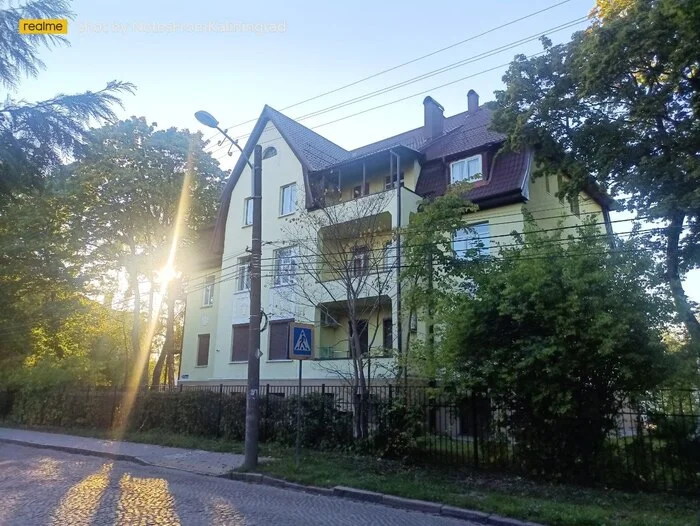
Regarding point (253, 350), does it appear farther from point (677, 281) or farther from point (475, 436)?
point (677, 281)

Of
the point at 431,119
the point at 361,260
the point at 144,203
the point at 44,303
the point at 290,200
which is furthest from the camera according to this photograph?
the point at 44,303

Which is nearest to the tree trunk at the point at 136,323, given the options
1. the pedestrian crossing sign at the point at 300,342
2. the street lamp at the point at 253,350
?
the street lamp at the point at 253,350

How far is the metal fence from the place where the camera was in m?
9.34

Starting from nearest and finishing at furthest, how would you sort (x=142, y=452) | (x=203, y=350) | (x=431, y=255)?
(x=431, y=255) → (x=142, y=452) → (x=203, y=350)

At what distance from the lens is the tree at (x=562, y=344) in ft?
30.2

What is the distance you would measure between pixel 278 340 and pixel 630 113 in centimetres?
1547

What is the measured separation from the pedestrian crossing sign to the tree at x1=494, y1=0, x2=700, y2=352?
23.1ft

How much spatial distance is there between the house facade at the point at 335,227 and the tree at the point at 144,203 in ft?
7.47

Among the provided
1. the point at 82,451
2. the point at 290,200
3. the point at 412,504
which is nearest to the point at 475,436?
the point at 412,504

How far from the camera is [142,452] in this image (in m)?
14.7

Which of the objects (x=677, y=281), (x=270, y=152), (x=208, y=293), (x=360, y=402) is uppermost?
(x=270, y=152)

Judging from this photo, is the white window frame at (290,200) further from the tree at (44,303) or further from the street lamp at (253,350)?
the street lamp at (253,350)

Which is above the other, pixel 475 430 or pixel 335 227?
pixel 335 227

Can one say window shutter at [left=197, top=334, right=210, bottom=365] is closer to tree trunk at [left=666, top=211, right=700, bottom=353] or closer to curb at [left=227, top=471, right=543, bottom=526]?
curb at [left=227, top=471, right=543, bottom=526]
